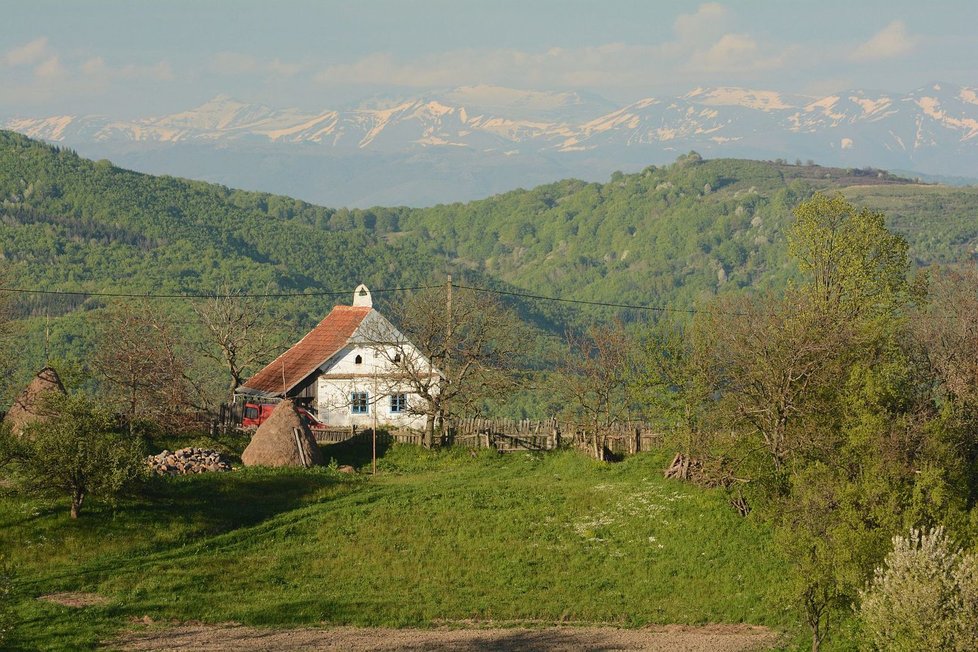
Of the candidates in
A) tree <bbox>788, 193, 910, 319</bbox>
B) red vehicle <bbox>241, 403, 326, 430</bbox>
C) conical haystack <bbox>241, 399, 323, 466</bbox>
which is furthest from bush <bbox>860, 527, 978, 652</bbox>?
red vehicle <bbox>241, 403, 326, 430</bbox>

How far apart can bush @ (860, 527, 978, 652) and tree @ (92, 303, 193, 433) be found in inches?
1438

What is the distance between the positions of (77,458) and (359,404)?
2422cm

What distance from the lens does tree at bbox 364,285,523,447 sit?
55000 millimetres

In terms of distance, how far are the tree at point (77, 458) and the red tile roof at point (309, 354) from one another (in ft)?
60.6

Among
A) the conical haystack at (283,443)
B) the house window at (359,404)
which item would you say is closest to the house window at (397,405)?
the house window at (359,404)

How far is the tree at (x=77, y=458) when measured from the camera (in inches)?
1507

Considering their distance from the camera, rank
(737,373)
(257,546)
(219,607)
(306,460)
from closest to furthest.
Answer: (219,607) < (257,546) < (737,373) < (306,460)

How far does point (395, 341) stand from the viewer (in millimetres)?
61938

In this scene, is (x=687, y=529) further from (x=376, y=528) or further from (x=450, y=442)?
(x=450, y=442)

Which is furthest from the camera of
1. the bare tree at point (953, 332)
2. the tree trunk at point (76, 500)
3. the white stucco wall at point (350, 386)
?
the white stucco wall at point (350, 386)

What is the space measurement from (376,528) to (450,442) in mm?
14318

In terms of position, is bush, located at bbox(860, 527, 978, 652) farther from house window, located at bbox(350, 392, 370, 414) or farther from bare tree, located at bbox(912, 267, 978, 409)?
house window, located at bbox(350, 392, 370, 414)

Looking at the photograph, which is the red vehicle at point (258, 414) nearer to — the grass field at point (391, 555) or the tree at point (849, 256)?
the grass field at point (391, 555)

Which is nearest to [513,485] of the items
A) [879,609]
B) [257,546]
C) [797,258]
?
[257,546]
